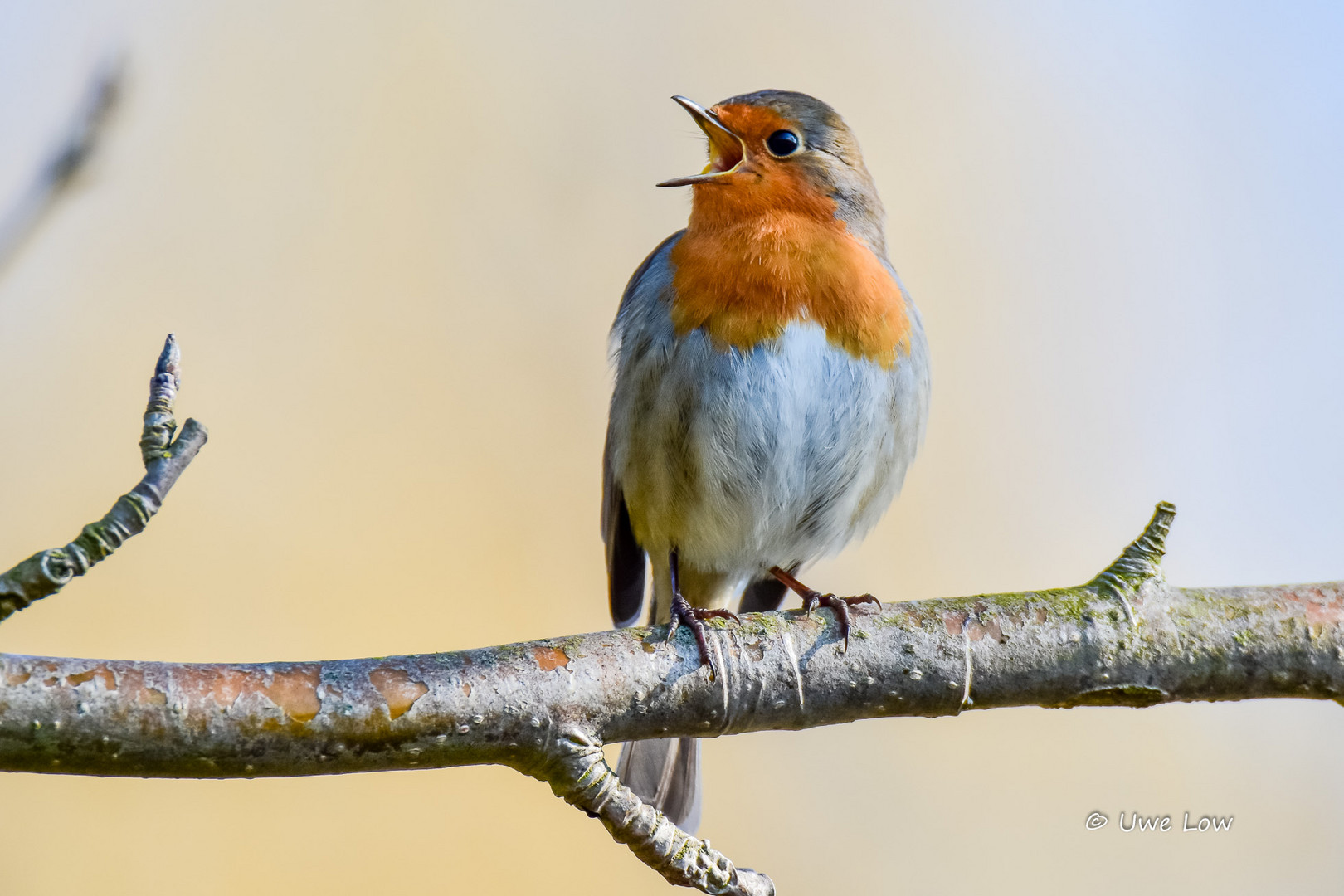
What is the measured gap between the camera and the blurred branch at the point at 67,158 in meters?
1.65

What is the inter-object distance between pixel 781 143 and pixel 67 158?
2.44m

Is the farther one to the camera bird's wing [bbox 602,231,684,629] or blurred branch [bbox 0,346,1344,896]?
bird's wing [bbox 602,231,684,629]

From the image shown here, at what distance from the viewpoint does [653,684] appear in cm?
215

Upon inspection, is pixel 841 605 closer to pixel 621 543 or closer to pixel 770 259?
pixel 770 259

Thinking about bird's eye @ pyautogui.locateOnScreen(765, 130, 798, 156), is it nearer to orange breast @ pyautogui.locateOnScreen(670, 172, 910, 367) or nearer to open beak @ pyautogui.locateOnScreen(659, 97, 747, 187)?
open beak @ pyautogui.locateOnScreen(659, 97, 747, 187)

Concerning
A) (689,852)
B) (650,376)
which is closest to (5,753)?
(689,852)

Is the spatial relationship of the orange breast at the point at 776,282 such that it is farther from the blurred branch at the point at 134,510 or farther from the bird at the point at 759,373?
the blurred branch at the point at 134,510

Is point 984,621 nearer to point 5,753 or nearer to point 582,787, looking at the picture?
point 582,787

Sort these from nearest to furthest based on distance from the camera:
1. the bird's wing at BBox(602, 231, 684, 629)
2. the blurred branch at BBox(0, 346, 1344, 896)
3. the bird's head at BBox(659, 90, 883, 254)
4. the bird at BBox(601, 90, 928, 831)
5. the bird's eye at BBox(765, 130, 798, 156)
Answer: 1. the blurred branch at BBox(0, 346, 1344, 896)
2. the bird at BBox(601, 90, 928, 831)
3. the bird's head at BBox(659, 90, 883, 254)
4. the bird's eye at BBox(765, 130, 798, 156)
5. the bird's wing at BBox(602, 231, 684, 629)

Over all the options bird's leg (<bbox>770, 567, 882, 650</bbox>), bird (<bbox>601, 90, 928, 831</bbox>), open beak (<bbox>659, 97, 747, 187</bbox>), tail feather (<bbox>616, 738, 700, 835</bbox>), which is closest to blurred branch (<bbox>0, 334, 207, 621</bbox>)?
bird's leg (<bbox>770, 567, 882, 650</bbox>)

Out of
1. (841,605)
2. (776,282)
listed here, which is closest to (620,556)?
(776,282)

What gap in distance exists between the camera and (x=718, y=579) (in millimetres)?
4047

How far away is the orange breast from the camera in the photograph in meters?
3.35

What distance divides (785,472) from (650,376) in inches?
20.2
